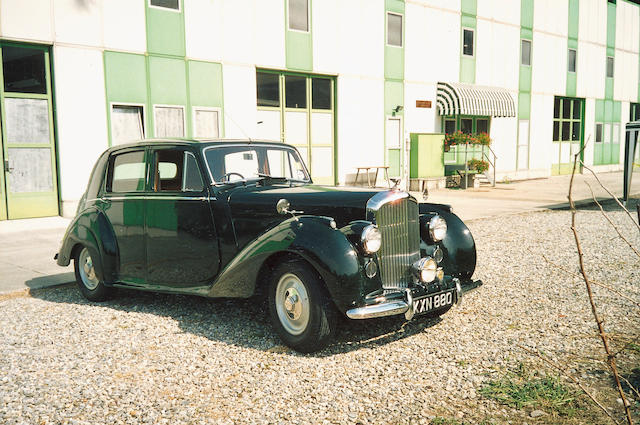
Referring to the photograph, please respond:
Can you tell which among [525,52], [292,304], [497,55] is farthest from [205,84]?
[525,52]

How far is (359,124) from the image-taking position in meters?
18.2

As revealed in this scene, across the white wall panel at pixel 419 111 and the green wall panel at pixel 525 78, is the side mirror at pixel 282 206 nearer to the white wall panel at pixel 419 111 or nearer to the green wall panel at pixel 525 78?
the white wall panel at pixel 419 111

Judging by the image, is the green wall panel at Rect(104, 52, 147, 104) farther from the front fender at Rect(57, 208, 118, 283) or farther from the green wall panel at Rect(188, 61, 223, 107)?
the front fender at Rect(57, 208, 118, 283)

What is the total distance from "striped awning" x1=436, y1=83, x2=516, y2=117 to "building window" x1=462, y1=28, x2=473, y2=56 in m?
1.35

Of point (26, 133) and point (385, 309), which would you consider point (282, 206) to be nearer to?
point (385, 309)

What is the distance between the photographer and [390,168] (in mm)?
19078

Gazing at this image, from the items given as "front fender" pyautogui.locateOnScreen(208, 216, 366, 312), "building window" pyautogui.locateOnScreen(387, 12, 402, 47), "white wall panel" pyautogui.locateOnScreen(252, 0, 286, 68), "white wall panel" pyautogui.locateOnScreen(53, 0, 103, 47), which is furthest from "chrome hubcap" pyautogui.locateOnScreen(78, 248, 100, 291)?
"building window" pyautogui.locateOnScreen(387, 12, 402, 47)

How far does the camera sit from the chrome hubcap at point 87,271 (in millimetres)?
6105

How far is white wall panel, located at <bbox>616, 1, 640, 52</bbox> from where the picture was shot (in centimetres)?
3038

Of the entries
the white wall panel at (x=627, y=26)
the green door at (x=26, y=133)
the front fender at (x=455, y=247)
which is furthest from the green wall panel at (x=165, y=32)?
the white wall panel at (x=627, y=26)

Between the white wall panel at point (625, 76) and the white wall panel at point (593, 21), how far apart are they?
2.23m

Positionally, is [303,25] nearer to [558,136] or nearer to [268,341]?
[268,341]

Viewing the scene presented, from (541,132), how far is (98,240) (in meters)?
23.4

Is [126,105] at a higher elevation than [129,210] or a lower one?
higher
